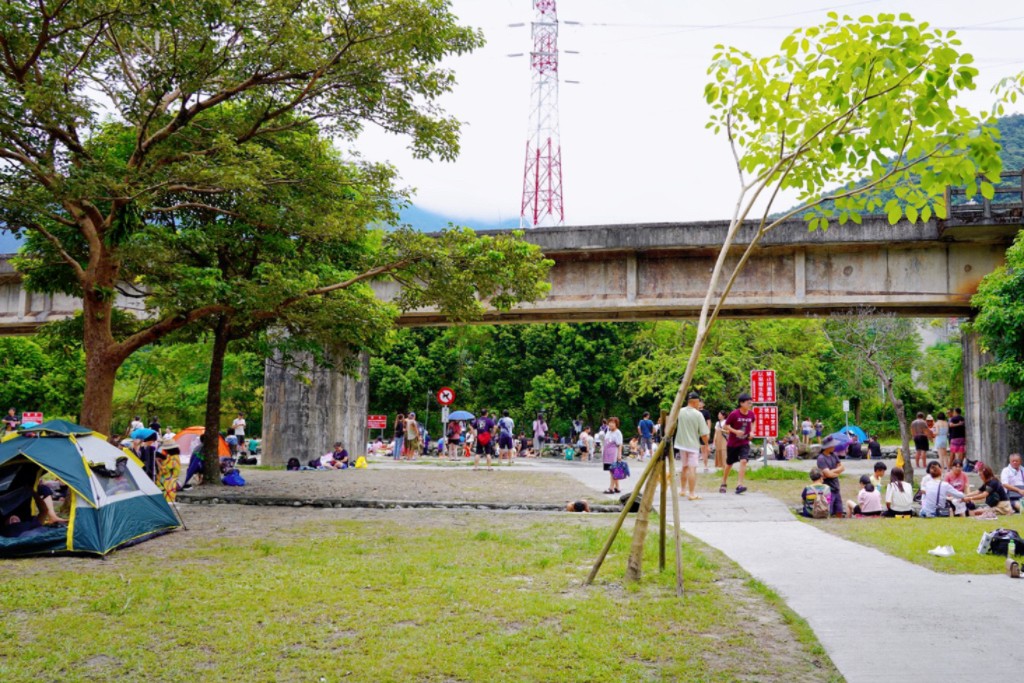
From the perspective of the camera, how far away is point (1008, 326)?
16766mm

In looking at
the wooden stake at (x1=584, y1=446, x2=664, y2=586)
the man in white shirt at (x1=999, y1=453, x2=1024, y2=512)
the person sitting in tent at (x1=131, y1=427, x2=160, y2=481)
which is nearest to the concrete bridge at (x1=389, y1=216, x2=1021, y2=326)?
the man in white shirt at (x1=999, y1=453, x2=1024, y2=512)

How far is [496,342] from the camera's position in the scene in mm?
46406

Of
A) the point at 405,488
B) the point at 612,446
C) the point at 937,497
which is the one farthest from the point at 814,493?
the point at 405,488

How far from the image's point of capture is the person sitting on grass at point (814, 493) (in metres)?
12.6

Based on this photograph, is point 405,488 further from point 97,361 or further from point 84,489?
point 84,489

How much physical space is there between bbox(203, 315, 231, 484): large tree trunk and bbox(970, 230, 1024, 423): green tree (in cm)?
1520

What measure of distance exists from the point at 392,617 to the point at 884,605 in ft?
12.8

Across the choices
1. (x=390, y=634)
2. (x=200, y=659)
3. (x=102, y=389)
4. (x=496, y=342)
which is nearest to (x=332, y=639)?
(x=390, y=634)

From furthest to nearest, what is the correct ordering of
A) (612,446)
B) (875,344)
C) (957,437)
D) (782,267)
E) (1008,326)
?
1. (957,437)
2. (782,267)
3. (875,344)
4. (612,446)
5. (1008,326)

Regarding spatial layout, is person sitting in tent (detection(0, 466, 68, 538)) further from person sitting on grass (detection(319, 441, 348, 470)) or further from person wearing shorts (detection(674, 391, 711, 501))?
person sitting on grass (detection(319, 441, 348, 470))

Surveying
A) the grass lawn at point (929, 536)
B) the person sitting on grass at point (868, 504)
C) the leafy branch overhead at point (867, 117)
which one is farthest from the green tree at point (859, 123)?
the person sitting on grass at point (868, 504)

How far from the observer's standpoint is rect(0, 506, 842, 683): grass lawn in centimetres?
529

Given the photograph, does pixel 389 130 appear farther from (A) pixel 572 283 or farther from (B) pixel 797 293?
(B) pixel 797 293

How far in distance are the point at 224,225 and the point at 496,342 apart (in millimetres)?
31888
